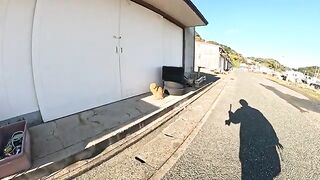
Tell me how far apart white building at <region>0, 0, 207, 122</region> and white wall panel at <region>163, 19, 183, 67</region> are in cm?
180

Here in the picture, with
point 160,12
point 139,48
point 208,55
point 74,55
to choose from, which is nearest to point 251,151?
point 74,55

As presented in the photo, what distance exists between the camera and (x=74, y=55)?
547cm

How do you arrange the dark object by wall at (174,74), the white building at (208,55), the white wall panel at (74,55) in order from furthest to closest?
the white building at (208,55) → the dark object by wall at (174,74) → the white wall panel at (74,55)

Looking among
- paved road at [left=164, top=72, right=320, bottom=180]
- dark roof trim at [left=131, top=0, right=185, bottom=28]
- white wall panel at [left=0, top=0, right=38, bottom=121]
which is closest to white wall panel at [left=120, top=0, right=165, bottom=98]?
dark roof trim at [left=131, top=0, right=185, bottom=28]

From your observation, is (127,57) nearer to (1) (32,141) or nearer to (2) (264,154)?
(1) (32,141)

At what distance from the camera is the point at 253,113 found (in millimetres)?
7383

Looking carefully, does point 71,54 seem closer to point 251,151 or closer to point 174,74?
point 251,151

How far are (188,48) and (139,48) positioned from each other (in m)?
7.71

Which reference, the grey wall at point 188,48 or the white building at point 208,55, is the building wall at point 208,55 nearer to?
the white building at point 208,55

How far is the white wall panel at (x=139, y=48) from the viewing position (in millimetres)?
7468

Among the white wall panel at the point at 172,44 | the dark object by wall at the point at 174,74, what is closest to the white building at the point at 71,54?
the dark object by wall at the point at 174,74

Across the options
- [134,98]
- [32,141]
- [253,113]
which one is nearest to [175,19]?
[134,98]

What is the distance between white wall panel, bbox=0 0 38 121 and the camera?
4.13 metres

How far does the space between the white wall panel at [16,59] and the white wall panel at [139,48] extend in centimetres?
317
